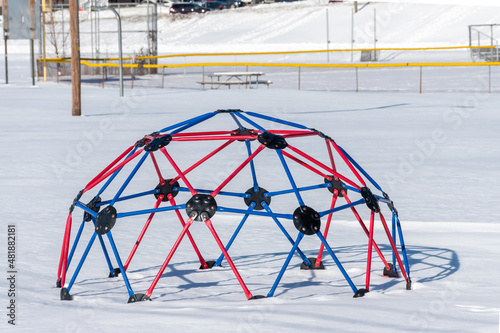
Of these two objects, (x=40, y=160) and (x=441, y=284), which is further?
(x=40, y=160)

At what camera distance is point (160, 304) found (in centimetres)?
555

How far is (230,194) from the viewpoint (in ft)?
21.8

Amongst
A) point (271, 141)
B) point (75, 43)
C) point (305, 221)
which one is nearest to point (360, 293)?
point (305, 221)

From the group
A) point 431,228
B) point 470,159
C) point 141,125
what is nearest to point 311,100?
point 141,125

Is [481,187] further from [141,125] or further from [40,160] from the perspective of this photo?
[141,125]

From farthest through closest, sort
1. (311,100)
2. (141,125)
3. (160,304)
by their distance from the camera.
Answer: (311,100) < (141,125) < (160,304)

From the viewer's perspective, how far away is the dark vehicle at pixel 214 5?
78.3m

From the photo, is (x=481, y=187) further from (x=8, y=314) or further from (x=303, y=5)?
(x=303, y=5)

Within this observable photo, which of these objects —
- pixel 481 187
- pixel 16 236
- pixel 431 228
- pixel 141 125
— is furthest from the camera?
pixel 141 125

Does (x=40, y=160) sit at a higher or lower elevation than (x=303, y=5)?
lower

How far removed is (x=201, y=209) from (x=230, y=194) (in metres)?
1.45

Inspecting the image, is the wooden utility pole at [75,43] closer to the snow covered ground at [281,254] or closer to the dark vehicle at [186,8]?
the snow covered ground at [281,254]

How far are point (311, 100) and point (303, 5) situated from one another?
50895 mm

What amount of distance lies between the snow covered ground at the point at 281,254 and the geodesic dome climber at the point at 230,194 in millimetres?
171
